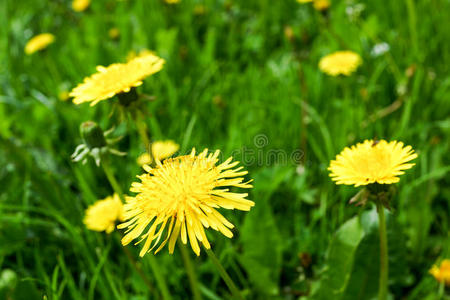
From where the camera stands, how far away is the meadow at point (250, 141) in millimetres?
1194

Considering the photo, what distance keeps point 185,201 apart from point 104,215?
693 mm

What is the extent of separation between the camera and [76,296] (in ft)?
3.71

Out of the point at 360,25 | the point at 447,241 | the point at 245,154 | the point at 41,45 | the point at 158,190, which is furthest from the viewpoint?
the point at 41,45

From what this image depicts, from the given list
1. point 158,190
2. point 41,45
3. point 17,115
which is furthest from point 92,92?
point 41,45

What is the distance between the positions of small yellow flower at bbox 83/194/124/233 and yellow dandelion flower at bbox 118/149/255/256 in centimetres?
55

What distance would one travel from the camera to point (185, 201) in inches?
31.2

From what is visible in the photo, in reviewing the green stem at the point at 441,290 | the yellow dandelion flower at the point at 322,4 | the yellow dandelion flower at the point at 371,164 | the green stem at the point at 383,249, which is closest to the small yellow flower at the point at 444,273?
the green stem at the point at 441,290

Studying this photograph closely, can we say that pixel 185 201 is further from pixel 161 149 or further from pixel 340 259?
pixel 161 149

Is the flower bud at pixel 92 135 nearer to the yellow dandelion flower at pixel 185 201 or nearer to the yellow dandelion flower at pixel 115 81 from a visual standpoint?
the yellow dandelion flower at pixel 115 81

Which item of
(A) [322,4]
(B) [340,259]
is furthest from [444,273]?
(A) [322,4]

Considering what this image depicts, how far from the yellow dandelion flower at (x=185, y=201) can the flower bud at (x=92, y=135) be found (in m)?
0.30

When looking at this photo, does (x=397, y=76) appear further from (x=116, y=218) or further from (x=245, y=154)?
(x=116, y=218)

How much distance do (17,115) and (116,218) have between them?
3.16 feet

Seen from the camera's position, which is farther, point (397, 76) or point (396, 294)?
point (397, 76)
